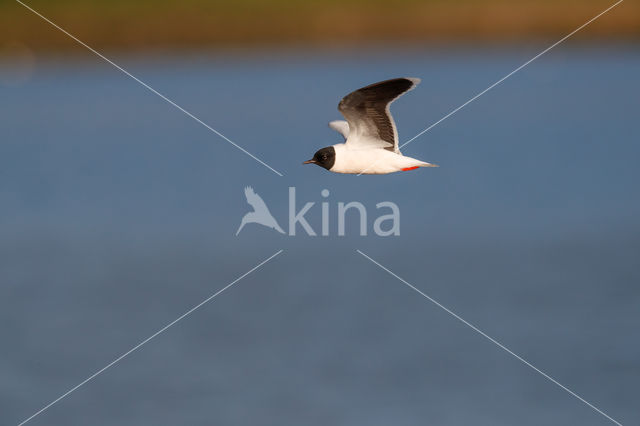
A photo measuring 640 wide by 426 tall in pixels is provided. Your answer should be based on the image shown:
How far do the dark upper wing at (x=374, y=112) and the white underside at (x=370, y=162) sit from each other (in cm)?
12

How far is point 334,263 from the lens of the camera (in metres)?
15.8

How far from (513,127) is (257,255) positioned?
631cm

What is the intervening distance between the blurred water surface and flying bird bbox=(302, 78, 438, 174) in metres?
5.21

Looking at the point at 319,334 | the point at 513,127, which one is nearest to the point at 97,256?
the point at 319,334

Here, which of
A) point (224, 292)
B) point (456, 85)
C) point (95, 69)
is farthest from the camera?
point (95, 69)

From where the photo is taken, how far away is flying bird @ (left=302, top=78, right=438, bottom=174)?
6.96 metres

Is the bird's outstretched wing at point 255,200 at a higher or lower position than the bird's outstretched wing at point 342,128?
lower

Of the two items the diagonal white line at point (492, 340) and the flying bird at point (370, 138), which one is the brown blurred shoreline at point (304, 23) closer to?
the diagonal white line at point (492, 340)

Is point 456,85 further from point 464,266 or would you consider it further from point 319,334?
point 319,334

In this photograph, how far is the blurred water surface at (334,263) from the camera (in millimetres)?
12531

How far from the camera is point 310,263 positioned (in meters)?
15.8

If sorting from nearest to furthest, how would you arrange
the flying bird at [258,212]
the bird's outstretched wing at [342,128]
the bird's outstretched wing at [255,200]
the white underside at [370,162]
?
1. the white underside at [370,162]
2. the bird's outstretched wing at [342,128]
3. the flying bird at [258,212]
4. the bird's outstretched wing at [255,200]

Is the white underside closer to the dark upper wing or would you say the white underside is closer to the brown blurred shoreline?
the dark upper wing

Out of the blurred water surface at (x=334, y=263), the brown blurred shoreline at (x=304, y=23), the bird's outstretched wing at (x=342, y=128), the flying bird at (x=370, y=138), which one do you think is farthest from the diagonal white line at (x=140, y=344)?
the brown blurred shoreline at (x=304, y=23)
